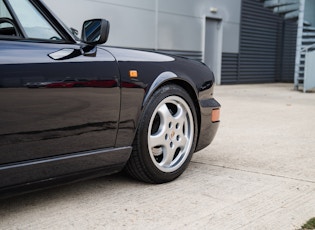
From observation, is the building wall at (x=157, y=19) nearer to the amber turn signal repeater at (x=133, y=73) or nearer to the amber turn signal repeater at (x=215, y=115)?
the amber turn signal repeater at (x=215, y=115)

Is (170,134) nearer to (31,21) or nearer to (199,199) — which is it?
(199,199)

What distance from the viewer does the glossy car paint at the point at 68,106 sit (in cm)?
230

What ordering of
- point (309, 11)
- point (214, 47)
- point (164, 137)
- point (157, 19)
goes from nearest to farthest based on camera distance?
1. point (164, 137)
2. point (157, 19)
3. point (214, 47)
4. point (309, 11)

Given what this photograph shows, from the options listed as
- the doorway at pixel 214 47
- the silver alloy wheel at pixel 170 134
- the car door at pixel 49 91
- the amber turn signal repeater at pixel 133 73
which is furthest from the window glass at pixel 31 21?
the doorway at pixel 214 47

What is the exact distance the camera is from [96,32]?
110 inches

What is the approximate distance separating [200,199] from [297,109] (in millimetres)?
6184

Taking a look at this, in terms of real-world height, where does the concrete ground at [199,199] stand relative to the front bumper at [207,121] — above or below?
below

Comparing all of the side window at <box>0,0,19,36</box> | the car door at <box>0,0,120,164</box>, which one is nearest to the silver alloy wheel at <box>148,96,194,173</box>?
the car door at <box>0,0,120,164</box>

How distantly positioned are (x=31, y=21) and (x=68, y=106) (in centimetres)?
59

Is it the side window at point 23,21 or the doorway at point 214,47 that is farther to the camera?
the doorway at point 214,47

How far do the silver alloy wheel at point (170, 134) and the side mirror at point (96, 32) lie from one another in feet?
2.21

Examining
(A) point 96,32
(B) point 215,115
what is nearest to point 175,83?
(B) point 215,115

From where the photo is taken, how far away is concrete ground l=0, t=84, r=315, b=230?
8.37ft

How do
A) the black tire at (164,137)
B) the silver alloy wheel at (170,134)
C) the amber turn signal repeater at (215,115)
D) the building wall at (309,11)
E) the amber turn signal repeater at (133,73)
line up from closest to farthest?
the amber turn signal repeater at (133,73) → the black tire at (164,137) → the silver alloy wheel at (170,134) → the amber turn signal repeater at (215,115) → the building wall at (309,11)
